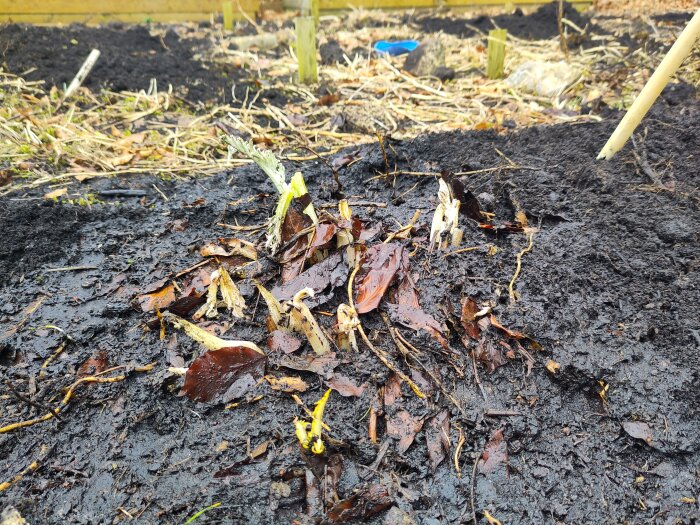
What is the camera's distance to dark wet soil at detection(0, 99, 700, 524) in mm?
1294

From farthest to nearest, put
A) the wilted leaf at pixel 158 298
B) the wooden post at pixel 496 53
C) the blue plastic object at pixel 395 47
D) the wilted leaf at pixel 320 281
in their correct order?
the blue plastic object at pixel 395 47 → the wooden post at pixel 496 53 → the wilted leaf at pixel 158 298 → the wilted leaf at pixel 320 281

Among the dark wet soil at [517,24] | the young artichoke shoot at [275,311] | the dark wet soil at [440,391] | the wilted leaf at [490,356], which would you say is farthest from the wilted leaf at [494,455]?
the dark wet soil at [517,24]

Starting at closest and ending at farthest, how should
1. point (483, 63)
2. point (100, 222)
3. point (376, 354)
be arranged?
point (376, 354)
point (100, 222)
point (483, 63)

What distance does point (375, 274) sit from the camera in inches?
69.4

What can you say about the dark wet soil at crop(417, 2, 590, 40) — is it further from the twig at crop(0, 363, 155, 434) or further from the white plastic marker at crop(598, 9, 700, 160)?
the twig at crop(0, 363, 155, 434)

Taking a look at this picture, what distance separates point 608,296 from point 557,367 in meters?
0.43

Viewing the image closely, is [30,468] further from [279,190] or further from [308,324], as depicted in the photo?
[279,190]

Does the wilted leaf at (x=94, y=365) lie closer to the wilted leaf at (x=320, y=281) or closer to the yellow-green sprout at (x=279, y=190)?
the wilted leaf at (x=320, y=281)

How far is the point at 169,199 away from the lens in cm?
280

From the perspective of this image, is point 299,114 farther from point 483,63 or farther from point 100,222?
point 483,63

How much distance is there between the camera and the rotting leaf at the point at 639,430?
1.43 m

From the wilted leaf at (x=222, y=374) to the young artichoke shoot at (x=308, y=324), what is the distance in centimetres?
19

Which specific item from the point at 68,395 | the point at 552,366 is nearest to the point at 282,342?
the point at 68,395

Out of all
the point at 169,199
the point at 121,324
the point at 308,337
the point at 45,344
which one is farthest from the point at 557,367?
the point at 169,199
